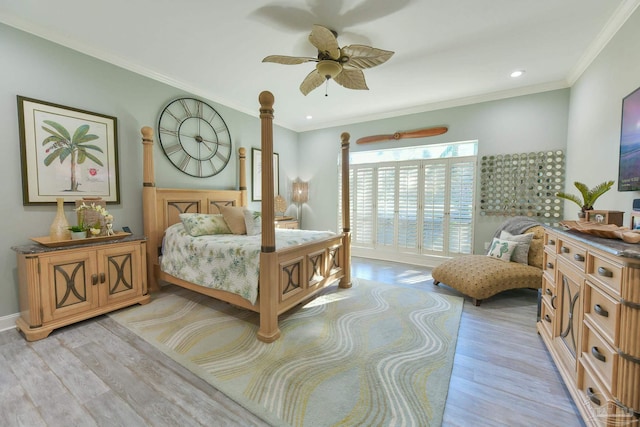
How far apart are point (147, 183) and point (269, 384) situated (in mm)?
2763

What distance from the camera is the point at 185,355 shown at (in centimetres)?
195

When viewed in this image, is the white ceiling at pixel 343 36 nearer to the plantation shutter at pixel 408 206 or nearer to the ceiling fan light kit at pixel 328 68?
the ceiling fan light kit at pixel 328 68

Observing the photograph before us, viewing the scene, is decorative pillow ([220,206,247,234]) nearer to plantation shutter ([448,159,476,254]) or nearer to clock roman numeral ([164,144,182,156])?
clock roman numeral ([164,144,182,156])

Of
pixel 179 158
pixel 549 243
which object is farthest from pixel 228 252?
pixel 549 243

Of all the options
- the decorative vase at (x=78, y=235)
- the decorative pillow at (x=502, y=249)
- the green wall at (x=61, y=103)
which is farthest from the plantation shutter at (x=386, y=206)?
the decorative vase at (x=78, y=235)

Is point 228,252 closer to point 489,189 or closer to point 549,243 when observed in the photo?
point 549,243

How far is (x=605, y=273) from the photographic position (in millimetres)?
1178

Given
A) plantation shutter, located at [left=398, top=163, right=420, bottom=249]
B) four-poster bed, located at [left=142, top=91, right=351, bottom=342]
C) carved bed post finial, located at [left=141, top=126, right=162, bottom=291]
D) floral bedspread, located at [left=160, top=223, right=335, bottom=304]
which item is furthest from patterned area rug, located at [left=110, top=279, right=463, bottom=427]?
plantation shutter, located at [left=398, top=163, right=420, bottom=249]

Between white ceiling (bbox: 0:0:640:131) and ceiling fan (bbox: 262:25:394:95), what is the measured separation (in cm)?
29

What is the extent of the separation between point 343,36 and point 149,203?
2.94 m

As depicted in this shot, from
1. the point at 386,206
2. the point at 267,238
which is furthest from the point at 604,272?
the point at 386,206

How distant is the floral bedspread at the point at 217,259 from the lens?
2299 mm

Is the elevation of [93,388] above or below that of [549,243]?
below

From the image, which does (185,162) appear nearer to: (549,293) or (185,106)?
(185,106)
